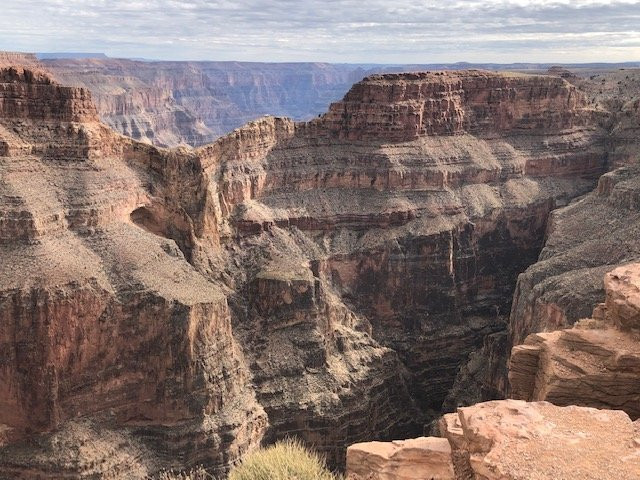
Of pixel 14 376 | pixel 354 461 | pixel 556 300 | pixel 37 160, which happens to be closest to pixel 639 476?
pixel 354 461

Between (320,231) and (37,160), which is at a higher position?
(37,160)

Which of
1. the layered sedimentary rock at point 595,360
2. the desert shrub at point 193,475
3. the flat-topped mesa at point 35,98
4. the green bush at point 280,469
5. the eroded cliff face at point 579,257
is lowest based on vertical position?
the desert shrub at point 193,475

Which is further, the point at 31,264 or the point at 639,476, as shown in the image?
the point at 31,264

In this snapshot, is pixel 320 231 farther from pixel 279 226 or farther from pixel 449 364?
pixel 449 364

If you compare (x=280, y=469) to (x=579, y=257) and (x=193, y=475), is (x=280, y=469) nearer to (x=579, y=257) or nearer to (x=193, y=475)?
(x=193, y=475)

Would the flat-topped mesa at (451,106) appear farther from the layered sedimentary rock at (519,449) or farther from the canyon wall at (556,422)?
the layered sedimentary rock at (519,449)

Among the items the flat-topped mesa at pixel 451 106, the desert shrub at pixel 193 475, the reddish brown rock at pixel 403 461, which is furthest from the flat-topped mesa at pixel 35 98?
the reddish brown rock at pixel 403 461

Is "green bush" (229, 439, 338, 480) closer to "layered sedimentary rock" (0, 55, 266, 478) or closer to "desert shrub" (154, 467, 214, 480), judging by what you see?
"desert shrub" (154, 467, 214, 480)
